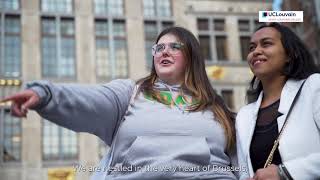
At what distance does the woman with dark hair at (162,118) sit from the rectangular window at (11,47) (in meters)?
17.4

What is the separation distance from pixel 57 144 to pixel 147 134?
55.3 feet

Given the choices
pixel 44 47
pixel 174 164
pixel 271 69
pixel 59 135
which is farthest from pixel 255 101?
pixel 44 47

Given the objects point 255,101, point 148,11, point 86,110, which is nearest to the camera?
point 86,110

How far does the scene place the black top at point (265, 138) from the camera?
10.8 ft

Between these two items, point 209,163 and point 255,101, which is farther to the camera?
point 255,101

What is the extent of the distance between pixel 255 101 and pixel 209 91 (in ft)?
1.76

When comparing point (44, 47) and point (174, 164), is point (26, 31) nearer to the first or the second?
point (44, 47)

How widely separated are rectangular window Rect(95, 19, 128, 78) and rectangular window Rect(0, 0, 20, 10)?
3670mm

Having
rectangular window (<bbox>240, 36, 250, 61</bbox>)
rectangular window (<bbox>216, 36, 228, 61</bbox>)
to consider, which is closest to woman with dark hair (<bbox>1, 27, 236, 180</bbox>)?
rectangular window (<bbox>216, 36, 228, 61</bbox>)

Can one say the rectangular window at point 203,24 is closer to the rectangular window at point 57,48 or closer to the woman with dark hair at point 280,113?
the rectangular window at point 57,48

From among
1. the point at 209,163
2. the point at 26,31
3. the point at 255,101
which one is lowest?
the point at 209,163

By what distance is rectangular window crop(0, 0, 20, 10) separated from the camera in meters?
20.3

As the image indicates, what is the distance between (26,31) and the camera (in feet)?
66.6

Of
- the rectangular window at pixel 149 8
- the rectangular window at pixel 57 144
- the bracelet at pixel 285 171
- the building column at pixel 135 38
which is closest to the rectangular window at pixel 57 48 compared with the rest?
the rectangular window at pixel 57 144
